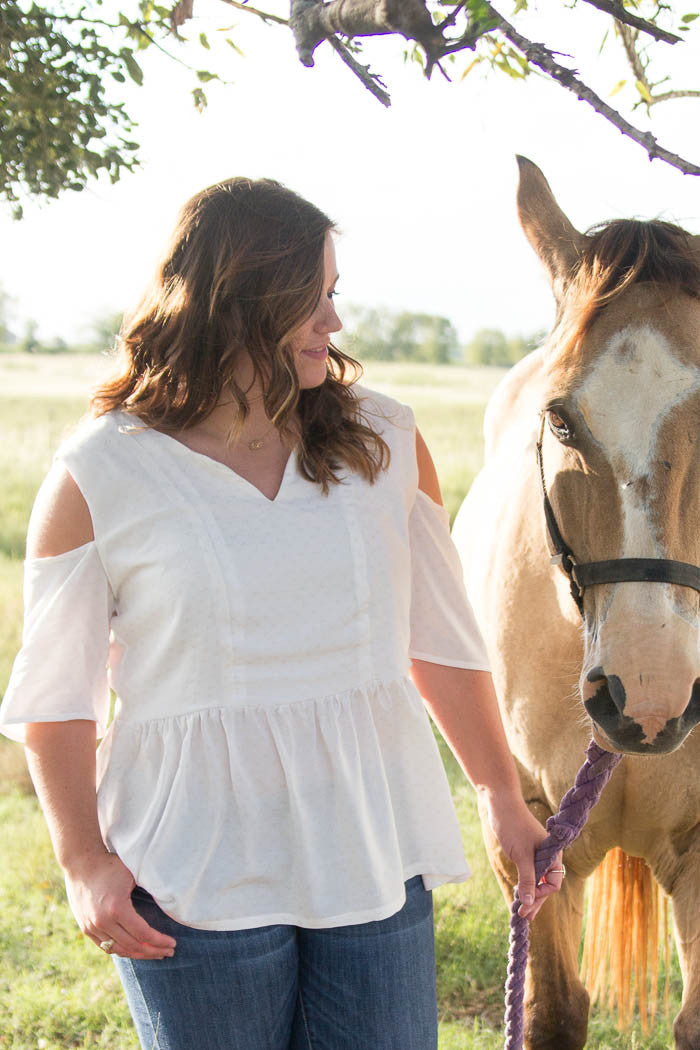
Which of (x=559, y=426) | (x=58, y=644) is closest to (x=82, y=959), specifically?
(x=58, y=644)

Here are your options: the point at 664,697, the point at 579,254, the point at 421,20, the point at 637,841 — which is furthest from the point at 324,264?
the point at 637,841

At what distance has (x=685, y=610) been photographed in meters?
1.68

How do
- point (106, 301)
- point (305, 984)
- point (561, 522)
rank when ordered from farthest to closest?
point (106, 301) → point (561, 522) → point (305, 984)

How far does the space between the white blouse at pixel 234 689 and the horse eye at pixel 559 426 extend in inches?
18.1

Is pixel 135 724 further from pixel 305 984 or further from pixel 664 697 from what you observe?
pixel 664 697

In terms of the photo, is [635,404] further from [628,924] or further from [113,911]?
[628,924]

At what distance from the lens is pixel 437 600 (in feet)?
5.79

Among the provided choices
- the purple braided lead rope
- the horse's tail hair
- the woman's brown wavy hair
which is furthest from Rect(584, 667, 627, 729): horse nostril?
the horse's tail hair

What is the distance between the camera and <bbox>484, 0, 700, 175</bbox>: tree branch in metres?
1.68

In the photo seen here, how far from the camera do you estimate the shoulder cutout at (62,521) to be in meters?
1.50

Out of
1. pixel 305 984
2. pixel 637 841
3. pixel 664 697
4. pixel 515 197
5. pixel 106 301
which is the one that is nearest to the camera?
pixel 305 984

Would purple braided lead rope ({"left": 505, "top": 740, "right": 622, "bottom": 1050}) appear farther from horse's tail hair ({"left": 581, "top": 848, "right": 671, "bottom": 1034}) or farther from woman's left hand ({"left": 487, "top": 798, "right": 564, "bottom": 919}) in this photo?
horse's tail hair ({"left": 581, "top": 848, "right": 671, "bottom": 1034})

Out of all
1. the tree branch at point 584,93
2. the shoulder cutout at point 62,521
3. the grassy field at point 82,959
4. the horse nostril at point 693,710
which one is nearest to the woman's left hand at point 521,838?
the horse nostril at point 693,710

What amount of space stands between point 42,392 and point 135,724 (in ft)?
72.5
